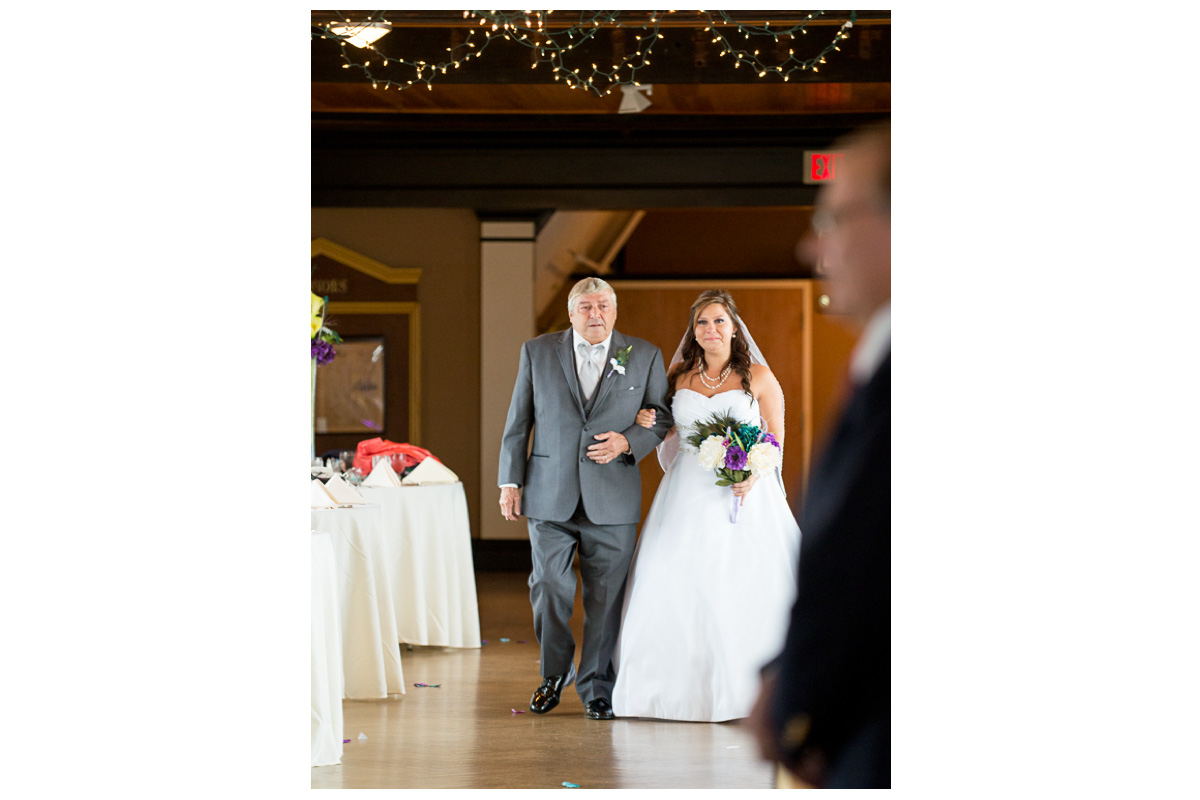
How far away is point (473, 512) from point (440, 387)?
106 cm

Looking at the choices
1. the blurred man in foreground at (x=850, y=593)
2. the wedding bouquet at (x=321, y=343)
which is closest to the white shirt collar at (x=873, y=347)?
the blurred man in foreground at (x=850, y=593)

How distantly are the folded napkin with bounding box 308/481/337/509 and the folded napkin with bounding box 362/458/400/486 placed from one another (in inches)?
29.9

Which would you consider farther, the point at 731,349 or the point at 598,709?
the point at 731,349

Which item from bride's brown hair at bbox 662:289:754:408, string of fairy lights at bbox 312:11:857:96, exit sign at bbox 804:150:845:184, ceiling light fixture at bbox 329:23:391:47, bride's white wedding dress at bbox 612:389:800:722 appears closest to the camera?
bride's white wedding dress at bbox 612:389:800:722

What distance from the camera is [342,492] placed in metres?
4.03

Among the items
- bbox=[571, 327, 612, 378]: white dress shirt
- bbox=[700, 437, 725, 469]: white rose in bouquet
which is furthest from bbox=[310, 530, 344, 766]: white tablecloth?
bbox=[700, 437, 725, 469]: white rose in bouquet

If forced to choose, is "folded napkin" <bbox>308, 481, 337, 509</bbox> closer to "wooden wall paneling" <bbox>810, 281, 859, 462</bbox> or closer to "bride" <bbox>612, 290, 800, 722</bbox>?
"bride" <bbox>612, 290, 800, 722</bbox>

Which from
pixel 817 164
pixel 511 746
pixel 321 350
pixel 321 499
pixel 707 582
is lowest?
pixel 511 746

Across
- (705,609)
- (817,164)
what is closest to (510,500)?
(705,609)

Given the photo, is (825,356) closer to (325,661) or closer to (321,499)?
(321,499)

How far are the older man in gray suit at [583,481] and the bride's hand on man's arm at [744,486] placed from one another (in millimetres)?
361

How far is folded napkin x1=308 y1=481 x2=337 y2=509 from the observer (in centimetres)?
380

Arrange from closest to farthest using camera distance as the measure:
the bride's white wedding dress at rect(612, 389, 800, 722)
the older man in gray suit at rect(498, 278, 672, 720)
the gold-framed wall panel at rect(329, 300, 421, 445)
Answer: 1. the bride's white wedding dress at rect(612, 389, 800, 722)
2. the older man in gray suit at rect(498, 278, 672, 720)
3. the gold-framed wall panel at rect(329, 300, 421, 445)

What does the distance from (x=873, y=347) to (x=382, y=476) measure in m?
3.77
